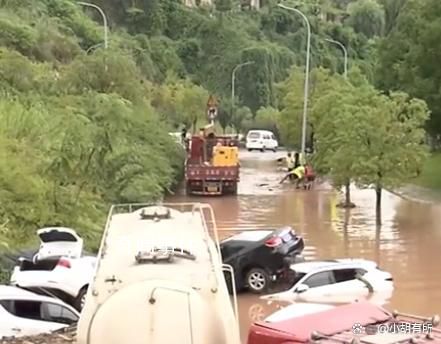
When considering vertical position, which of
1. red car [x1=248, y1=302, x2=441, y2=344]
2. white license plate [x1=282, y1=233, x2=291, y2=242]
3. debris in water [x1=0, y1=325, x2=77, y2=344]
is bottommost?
debris in water [x1=0, y1=325, x2=77, y2=344]

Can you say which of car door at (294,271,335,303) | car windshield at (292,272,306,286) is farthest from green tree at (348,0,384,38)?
car door at (294,271,335,303)

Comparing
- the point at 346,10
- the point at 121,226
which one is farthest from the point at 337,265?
the point at 346,10

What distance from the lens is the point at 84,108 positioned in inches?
1114

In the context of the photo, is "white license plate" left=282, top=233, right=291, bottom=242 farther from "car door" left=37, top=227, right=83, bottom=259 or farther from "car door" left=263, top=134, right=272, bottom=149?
"car door" left=263, top=134, right=272, bottom=149

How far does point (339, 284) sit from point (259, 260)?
7.28ft

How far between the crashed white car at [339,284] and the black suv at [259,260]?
0.65m

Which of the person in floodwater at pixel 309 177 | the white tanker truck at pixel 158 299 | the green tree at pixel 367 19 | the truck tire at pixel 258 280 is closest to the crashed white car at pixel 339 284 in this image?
the truck tire at pixel 258 280

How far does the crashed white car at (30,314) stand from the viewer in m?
13.7

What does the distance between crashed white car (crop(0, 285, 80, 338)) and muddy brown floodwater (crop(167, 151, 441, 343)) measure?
3.28m

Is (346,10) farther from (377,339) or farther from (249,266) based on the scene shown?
(377,339)

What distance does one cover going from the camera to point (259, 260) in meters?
19.8

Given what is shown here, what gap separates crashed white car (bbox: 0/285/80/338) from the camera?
13.7 meters

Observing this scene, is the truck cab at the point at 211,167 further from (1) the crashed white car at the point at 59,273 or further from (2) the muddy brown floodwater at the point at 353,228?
(1) the crashed white car at the point at 59,273

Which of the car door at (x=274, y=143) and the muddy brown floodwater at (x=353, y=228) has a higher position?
the car door at (x=274, y=143)
